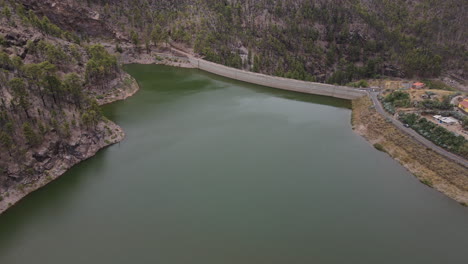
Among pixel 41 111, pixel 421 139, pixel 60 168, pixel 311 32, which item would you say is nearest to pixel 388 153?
pixel 421 139

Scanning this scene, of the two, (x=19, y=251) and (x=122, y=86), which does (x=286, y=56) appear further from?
(x=19, y=251)

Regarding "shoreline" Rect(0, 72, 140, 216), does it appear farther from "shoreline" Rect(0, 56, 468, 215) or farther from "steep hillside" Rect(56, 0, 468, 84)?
"steep hillside" Rect(56, 0, 468, 84)

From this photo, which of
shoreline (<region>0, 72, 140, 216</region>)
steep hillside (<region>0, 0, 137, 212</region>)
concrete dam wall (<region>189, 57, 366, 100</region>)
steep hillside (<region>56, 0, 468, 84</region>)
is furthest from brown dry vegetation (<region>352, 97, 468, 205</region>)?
steep hillside (<region>0, 0, 137, 212</region>)

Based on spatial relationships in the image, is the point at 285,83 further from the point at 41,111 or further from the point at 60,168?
the point at 60,168

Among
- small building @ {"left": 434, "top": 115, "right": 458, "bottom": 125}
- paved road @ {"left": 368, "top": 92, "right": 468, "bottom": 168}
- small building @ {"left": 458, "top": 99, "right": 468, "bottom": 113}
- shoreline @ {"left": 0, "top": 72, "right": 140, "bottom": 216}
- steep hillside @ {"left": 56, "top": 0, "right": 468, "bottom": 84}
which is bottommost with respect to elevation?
shoreline @ {"left": 0, "top": 72, "right": 140, "bottom": 216}

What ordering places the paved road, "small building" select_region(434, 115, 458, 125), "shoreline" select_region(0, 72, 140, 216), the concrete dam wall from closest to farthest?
"shoreline" select_region(0, 72, 140, 216), the paved road, "small building" select_region(434, 115, 458, 125), the concrete dam wall

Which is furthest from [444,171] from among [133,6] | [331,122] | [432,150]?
[133,6]
